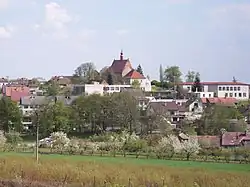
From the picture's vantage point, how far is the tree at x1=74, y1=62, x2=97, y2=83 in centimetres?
10888

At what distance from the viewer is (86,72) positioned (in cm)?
11156

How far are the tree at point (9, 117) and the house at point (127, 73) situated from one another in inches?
1749

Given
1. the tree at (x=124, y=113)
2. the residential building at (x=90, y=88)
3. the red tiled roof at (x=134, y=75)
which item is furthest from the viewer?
the red tiled roof at (x=134, y=75)

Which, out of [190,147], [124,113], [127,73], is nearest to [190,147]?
[190,147]

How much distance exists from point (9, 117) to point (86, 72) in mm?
44512

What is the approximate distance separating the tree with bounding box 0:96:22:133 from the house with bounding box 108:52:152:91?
44.4 meters

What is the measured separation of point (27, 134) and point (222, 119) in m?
25.1

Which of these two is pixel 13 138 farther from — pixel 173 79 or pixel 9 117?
pixel 173 79

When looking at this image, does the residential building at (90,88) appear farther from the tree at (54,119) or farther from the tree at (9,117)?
the tree at (54,119)

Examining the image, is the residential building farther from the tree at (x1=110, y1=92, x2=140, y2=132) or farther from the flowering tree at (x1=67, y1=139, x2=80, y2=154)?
the flowering tree at (x1=67, y1=139, x2=80, y2=154)

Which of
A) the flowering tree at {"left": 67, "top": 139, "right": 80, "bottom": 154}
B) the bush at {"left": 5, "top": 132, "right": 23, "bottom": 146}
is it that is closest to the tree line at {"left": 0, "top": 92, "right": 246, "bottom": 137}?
the bush at {"left": 5, "top": 132, "right": 23, "bottom": 146}

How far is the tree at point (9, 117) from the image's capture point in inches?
2672

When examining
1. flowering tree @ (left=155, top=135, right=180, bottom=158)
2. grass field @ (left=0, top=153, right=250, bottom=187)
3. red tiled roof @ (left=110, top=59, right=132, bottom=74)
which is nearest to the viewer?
grass field @ (left=0, top=153, right=250, bottom=187)

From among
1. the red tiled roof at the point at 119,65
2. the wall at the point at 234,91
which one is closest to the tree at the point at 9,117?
the red tiled roof at the point at 119,65
